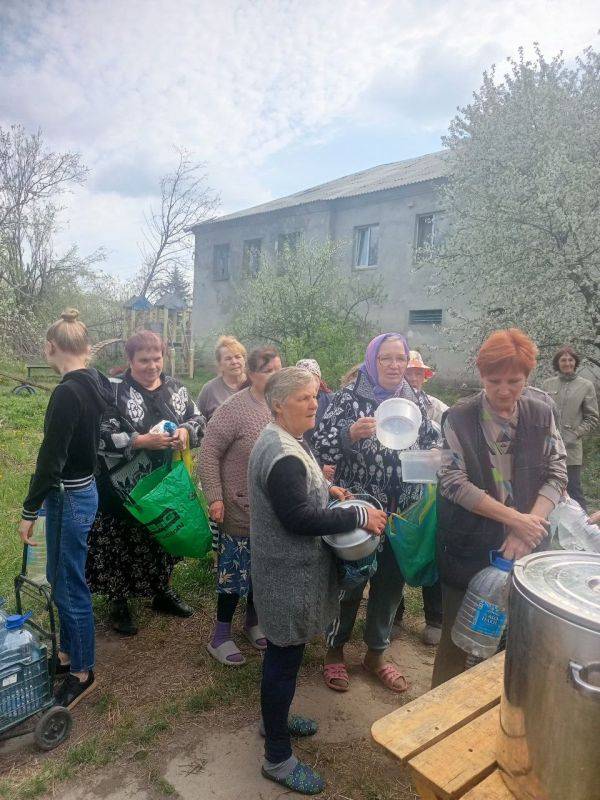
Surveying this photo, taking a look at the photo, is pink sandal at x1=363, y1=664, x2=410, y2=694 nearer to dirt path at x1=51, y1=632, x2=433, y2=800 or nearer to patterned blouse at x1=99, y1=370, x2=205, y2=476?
dirt path at x1=51, y1=632, x2=433, y2=800

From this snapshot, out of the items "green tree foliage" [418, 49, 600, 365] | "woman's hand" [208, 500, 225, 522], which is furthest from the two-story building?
"woman's hand" [208, 500, 225, 522]

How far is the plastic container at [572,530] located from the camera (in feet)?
7.22

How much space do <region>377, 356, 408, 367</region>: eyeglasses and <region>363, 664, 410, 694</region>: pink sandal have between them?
5.55ft

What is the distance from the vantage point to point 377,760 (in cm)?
232

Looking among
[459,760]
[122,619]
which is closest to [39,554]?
[122,619]

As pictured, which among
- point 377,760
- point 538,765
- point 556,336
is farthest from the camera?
point 556,336

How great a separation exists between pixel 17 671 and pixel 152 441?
4.15 ft

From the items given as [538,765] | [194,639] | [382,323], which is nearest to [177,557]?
[194,639]

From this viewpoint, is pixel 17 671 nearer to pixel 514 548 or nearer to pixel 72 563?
pixel 72 563

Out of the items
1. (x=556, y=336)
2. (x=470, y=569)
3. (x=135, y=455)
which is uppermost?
(x=556, y=336)

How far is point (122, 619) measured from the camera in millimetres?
3297

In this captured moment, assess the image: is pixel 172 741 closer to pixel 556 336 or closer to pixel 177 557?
pixel 177 557

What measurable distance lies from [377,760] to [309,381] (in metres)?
1.76

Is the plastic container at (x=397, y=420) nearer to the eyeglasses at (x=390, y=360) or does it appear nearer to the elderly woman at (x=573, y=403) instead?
the eyeglasses at (x=390, y=360)
